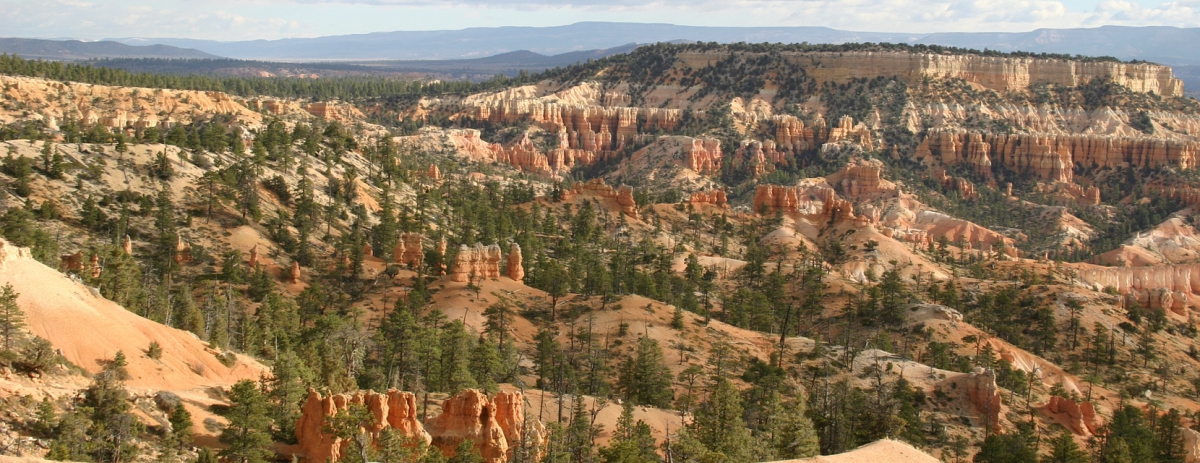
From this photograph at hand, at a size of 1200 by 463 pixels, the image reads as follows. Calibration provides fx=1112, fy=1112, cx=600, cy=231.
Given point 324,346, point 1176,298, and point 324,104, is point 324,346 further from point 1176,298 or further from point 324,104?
point 324,104

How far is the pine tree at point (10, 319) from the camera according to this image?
124ft

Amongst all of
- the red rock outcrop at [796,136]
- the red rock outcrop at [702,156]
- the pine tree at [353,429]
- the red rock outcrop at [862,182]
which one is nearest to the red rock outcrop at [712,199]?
the red rock outcrop at [862,182]

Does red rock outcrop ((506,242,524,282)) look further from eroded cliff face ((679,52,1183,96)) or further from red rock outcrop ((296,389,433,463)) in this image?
eroded cliff face ((679,52,1183,96))

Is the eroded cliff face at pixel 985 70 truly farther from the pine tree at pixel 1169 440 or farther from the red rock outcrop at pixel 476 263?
the pine tree at pixel 1169 440

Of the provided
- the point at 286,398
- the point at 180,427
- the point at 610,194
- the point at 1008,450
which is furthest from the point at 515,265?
the point at 180,427

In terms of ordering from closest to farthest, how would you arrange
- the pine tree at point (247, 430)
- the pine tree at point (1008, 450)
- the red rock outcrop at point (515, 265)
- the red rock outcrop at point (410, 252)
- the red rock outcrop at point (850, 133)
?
the pine tree at point (247, 430), the pine tree at point (1008, 450), the red rock outcrop at point (410, 252), the red rock outcrop at point (515, 265), the red rock outcrop at point (850, 133)

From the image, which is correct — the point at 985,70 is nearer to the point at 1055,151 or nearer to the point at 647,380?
the point at 1055,151

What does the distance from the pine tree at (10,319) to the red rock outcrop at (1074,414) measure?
53.1m

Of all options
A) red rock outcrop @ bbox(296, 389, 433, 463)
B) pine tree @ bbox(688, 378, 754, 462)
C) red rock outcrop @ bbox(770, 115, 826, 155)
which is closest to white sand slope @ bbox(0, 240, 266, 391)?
red rock outcrop @ bbox(296, 389, 433, 463)

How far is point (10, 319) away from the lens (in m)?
39.0

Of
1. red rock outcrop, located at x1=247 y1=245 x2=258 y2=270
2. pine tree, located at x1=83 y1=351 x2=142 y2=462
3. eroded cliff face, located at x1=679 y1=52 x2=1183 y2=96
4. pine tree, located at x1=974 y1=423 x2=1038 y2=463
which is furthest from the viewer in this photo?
eroded cliff face, located at x1=679 y1=52 x2=1183 y2=96

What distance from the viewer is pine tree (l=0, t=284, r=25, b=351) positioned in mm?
37938

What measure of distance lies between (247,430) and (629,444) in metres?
13.7

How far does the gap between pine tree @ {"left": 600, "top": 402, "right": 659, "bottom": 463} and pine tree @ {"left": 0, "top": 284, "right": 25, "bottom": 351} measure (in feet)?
68.9
